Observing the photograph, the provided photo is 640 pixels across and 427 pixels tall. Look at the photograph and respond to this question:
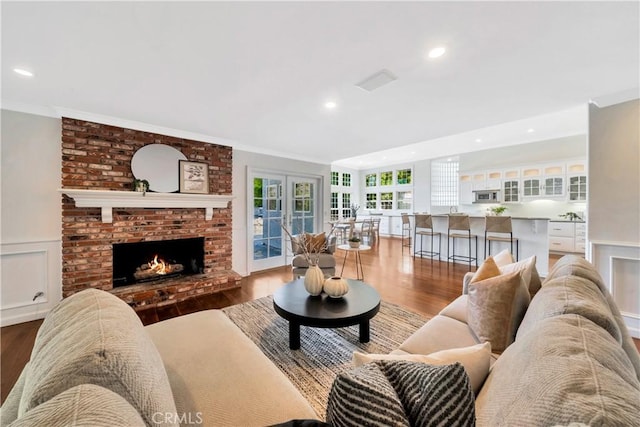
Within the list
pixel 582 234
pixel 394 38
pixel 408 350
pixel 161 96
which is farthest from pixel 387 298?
pixel 582 234

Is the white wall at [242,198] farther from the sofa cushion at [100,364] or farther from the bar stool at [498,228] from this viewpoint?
the bar stool at [498,228]

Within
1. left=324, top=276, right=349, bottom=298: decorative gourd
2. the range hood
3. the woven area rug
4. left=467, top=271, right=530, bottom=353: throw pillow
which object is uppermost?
the range hood

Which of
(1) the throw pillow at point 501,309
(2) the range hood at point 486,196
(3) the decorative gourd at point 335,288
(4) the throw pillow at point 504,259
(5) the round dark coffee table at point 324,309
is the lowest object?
(5) the round dark coffee table at point 324,309

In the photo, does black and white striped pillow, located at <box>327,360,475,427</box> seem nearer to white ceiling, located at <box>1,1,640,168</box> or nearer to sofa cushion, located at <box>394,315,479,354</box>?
sofa cushion, located at <box>394,315,479,354</box>

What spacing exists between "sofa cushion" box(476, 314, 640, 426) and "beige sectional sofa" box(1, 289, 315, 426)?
697 mm

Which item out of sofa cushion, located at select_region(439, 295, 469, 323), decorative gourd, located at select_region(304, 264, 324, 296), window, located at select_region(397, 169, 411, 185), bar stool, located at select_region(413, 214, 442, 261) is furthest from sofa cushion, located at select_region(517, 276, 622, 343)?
window, located at select_region(397, 169, 411, 185)

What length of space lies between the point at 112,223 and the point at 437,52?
3.90 meters

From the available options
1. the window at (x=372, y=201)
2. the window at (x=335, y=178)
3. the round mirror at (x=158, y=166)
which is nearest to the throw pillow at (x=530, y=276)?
the round mirror at (x=158, y=166)

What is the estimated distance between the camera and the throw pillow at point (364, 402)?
55 cm

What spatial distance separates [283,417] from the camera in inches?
37.3

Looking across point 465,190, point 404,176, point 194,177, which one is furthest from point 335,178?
point 194,177

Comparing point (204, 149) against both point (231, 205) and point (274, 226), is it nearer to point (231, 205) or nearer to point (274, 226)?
point (231, 205)

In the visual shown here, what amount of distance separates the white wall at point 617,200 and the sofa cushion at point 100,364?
12.7 feet

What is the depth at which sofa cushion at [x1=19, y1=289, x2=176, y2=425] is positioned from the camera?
61cm
